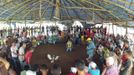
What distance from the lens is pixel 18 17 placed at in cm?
2848

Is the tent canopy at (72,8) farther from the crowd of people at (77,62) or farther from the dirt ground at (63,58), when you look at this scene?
the dirt ground at (63,58)

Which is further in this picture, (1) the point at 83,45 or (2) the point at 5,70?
(1) the point at 83,45

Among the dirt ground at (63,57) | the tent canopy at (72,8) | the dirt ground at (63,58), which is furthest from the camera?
the tent canopy at (72,8)

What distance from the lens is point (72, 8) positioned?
21.2 meters

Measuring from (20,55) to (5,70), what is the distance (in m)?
5.66

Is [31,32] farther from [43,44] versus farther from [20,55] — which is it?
[20,55]

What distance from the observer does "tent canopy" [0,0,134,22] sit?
15.0m

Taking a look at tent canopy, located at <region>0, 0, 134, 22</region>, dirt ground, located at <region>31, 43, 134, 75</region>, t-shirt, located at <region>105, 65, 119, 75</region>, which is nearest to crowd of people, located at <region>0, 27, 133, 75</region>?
t-shirt, located at <region>105, 65, 119, 75</region>

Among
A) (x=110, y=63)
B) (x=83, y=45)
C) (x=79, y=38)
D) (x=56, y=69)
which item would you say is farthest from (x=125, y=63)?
(x=79, y=38)

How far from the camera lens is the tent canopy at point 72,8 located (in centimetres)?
→ 1496

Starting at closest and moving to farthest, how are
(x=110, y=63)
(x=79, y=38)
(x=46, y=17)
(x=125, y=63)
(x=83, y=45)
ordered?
1. (x=110, y=63)
2. (x=125, y=63)
3. (x=83, y=45)
4. (x=79, y=38)
5. (x=46, y=17)

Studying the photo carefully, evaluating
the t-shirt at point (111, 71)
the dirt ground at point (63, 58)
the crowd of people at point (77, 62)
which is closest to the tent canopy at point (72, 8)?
the crowd of people at point (77, 62)

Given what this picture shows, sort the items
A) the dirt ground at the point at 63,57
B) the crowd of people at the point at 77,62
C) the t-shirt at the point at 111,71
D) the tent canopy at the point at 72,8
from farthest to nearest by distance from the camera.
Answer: the tent canopy at the point at 72,8, the dirt ground at the point at 63,57, the t-shirt at the point at 111,71, the crowd of people at the point at 77,62

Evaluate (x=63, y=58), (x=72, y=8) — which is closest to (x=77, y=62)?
(x=63, y=58)
